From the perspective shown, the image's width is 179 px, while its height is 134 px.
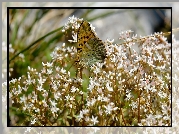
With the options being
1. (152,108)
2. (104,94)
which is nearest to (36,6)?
(104,94)

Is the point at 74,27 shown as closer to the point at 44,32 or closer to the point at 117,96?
the point at 44,32

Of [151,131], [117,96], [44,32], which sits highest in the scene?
[44,32]

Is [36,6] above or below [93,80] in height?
above

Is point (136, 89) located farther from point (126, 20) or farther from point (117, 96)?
point (126, 20)

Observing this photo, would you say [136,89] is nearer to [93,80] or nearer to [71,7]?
[93,80]

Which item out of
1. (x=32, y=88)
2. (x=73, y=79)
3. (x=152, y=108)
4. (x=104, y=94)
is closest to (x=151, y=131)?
(x=152, y=108)

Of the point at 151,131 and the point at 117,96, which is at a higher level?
the point at 117,96
